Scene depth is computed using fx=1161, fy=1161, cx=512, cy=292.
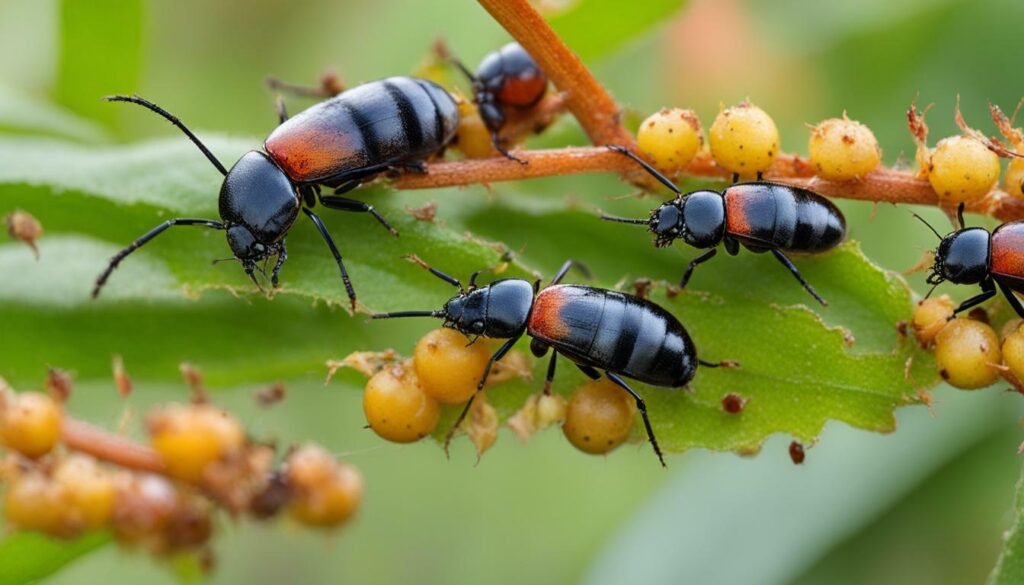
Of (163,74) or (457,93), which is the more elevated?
(457,93)

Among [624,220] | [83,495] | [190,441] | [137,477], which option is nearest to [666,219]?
[624,220]

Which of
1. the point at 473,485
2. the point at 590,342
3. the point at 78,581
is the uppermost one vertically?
the point at 590,342

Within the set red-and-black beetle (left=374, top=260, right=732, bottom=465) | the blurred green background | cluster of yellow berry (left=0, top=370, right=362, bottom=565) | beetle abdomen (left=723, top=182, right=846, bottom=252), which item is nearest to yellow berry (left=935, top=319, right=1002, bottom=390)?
beetle abdomen (left=723, top=182, right=846, bottom=252)

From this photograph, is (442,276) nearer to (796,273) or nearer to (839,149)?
(796,273)

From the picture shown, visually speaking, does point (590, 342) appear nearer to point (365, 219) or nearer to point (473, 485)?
point (365, 219)

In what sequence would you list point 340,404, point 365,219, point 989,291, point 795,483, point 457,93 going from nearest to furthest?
point 989,291
point 365,219
point 457,93
point 795,483
point 340,404

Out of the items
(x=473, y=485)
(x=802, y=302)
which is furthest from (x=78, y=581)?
(x=802, y=302)
